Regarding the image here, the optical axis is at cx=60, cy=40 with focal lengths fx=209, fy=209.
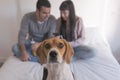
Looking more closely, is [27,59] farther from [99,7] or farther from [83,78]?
[99,7]

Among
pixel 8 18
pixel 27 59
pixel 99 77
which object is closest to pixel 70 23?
pixel 27 59

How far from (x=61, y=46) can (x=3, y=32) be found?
5.18ft

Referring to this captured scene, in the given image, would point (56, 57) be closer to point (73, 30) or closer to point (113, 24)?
point (73, 30)

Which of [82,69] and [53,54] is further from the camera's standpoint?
[82,69]

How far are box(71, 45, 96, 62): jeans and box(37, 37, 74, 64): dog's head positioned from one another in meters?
0.58

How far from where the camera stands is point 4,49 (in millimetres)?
2838

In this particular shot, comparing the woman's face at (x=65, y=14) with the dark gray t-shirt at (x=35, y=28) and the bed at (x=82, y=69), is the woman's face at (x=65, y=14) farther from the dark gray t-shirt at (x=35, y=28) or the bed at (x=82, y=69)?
the bed at (x=82, y=69)

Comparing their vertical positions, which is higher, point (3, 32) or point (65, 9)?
point (65, 9)

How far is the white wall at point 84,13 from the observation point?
258 centimetres

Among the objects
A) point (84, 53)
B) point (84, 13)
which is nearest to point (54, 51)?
point (84, 53)

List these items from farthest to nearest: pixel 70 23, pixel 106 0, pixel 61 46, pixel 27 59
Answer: pixel 106 0 → pixel 70 23 → pixel 27 59 → pixel 61 46

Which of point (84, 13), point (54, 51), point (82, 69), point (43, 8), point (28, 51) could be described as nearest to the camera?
point (54, 51)

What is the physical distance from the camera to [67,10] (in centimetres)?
205

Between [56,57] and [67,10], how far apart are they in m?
0.84
